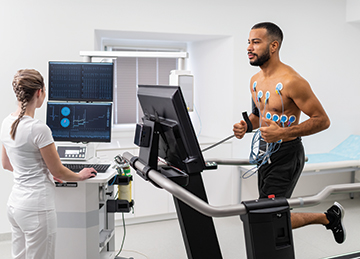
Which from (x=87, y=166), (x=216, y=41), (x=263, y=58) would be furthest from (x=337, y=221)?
(x=216, y=41)

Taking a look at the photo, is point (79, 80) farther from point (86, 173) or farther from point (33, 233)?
point (33, 233)

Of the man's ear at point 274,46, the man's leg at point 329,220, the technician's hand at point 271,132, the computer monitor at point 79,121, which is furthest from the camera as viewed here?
the computer monitor at point 79,121

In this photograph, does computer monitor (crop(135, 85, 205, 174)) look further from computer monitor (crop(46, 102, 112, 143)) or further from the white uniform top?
computer monitor (crop(46, 102, 112, 143))

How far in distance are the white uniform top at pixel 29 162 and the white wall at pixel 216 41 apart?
65.1 inches

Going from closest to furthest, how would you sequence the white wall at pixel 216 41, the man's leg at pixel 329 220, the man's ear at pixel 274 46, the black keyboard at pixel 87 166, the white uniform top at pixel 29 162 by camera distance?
the white uniform top at pixel 29 162
the man's leg at pixel 329 220
the man's ear at pixel 274 46
the black keyboard at pixel 87 166
the white wall at pixel 216 41

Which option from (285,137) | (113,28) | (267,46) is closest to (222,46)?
(113,28)

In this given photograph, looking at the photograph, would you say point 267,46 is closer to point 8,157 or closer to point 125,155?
point 125,155

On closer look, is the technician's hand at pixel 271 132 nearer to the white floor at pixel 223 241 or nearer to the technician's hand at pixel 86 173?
the technician's hand at pixel 86 173

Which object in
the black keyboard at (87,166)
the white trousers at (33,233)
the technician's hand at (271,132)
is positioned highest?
the technician's hand at (271,132)

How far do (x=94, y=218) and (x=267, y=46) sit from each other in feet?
5.28

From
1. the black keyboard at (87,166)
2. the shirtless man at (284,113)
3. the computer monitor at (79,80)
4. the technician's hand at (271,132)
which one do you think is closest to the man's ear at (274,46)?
the shirtless man at (284,113)

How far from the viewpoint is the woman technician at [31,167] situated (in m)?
2.00

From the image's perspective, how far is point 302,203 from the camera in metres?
1.70

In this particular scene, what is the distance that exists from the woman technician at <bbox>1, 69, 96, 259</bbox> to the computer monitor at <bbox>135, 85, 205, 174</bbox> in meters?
0.53
